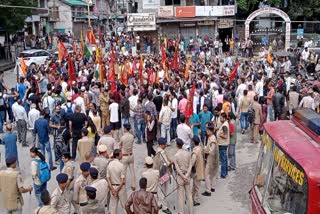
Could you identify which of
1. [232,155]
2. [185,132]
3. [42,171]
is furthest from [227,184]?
[42,171]

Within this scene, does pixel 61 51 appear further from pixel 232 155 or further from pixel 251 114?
pixel 232 155

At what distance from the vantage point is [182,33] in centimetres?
3812

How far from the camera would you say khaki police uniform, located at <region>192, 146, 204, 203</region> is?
902cm

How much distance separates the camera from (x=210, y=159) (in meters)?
9.91

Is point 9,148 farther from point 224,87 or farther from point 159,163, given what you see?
point 224,87

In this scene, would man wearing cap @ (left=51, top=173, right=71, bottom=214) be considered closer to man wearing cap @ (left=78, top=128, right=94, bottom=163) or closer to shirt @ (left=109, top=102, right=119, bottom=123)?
man wearing cap @ (left=78, top=128, right=94, bottom=163)

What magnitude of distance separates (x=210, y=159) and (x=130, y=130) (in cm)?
263

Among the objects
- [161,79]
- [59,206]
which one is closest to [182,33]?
[161,79]

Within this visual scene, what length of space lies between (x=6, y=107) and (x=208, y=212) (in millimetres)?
8741

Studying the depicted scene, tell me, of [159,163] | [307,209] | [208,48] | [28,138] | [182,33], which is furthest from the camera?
[182,33]

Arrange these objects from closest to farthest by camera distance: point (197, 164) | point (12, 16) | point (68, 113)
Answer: point (197, 164) < point (68, 113) < point (12, 16)

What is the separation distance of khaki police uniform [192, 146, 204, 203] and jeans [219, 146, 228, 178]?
4.78ft

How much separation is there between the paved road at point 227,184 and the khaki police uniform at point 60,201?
266cm

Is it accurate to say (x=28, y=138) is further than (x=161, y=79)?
No
